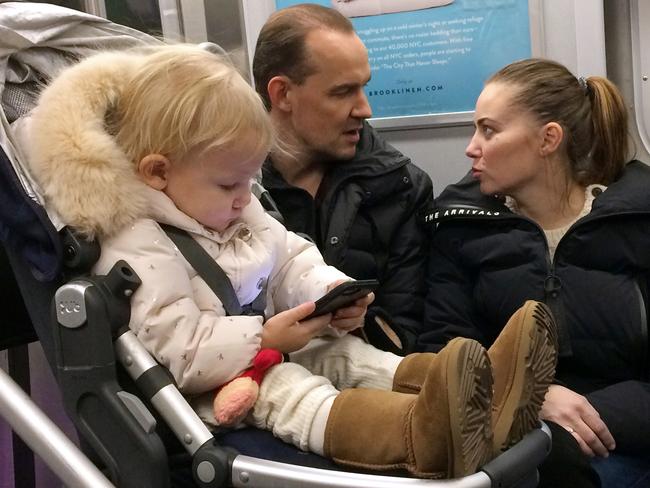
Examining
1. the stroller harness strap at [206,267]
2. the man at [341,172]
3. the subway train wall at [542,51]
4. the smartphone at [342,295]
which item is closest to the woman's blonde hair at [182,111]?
the stroller harness strap at [206,267]

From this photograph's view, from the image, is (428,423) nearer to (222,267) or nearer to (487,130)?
(222,267)

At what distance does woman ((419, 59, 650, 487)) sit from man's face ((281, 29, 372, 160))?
1.08 ft

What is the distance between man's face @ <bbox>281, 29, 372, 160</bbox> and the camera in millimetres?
2334

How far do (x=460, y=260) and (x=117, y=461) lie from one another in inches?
42.4

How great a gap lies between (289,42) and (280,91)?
136 mm

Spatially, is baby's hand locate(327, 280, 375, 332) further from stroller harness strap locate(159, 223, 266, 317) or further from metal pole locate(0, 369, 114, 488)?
metal pole locate(0, 369, 114, 488)

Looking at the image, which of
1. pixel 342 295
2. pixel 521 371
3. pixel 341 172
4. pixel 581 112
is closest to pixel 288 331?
pixel 342 295

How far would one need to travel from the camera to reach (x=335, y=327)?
1.73 meters

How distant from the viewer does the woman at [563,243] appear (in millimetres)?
1955

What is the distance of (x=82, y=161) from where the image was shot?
4.97 ft

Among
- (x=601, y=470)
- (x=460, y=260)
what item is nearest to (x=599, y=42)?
(x=460, y=260)

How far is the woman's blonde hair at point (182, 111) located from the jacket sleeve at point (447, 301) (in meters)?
0.73

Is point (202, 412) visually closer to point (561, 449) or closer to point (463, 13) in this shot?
point (561, 449)

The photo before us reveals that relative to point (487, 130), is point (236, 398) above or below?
below
